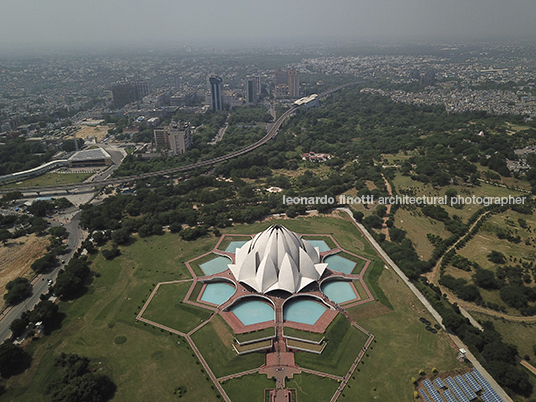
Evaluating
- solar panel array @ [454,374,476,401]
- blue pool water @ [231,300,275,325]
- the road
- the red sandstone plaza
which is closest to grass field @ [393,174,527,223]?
the red sandstone plaza

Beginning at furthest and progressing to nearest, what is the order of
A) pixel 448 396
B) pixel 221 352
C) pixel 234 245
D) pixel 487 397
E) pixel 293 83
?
pixel 293 83 < pixel 234 245 < pixel 221 352 < pixel 448 396 < pixel 487 397

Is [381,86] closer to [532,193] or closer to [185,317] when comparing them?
[532,193]

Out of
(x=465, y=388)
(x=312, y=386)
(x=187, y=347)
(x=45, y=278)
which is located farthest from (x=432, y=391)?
(x=45, y=278)

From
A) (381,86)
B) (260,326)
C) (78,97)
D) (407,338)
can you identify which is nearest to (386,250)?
(407,338)

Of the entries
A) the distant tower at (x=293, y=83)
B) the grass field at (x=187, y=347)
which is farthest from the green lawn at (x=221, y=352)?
the distant tower at (x=293, y=83)

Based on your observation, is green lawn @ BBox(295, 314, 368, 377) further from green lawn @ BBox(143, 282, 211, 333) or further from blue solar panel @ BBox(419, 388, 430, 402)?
green lawn @ BBox(143, 282, 211, 333)

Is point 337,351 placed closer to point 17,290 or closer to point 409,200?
point 17,290

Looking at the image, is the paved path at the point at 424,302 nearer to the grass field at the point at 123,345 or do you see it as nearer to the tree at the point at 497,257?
the tree at the point at 497,257
